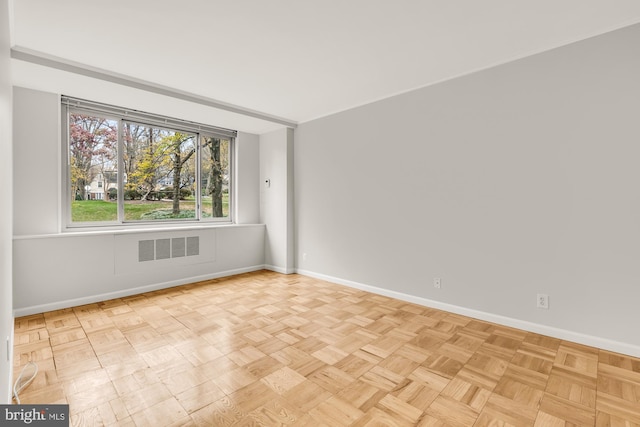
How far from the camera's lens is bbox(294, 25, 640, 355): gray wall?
238 centimetres

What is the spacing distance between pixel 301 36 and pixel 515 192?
92.8 inches

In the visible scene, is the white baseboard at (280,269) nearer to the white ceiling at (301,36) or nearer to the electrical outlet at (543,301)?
the white ceiling at (301,36)

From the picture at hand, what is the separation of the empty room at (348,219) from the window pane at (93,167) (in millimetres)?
→ 26

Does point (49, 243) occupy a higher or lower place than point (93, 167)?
lower

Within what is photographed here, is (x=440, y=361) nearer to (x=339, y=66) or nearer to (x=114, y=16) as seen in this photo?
(x=339, y=66)

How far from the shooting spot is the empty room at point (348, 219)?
6.26 ft

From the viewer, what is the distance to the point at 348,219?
13.9ft

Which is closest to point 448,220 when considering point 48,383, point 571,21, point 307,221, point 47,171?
point 571,21

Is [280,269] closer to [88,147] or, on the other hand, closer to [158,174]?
[158,174]

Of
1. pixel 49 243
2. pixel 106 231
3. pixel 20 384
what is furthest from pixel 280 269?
pixel 20 384

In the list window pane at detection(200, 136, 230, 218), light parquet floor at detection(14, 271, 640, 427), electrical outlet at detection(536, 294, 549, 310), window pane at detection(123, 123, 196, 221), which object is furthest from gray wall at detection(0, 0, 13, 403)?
electrical outlet at detection(536, 294, 549, 310)

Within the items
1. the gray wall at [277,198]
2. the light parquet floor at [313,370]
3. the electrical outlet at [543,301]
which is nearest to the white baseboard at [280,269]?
the gray wall at [277,198]

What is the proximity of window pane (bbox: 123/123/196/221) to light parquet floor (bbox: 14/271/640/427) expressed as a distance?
162cm

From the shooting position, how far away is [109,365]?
219 centimetres
